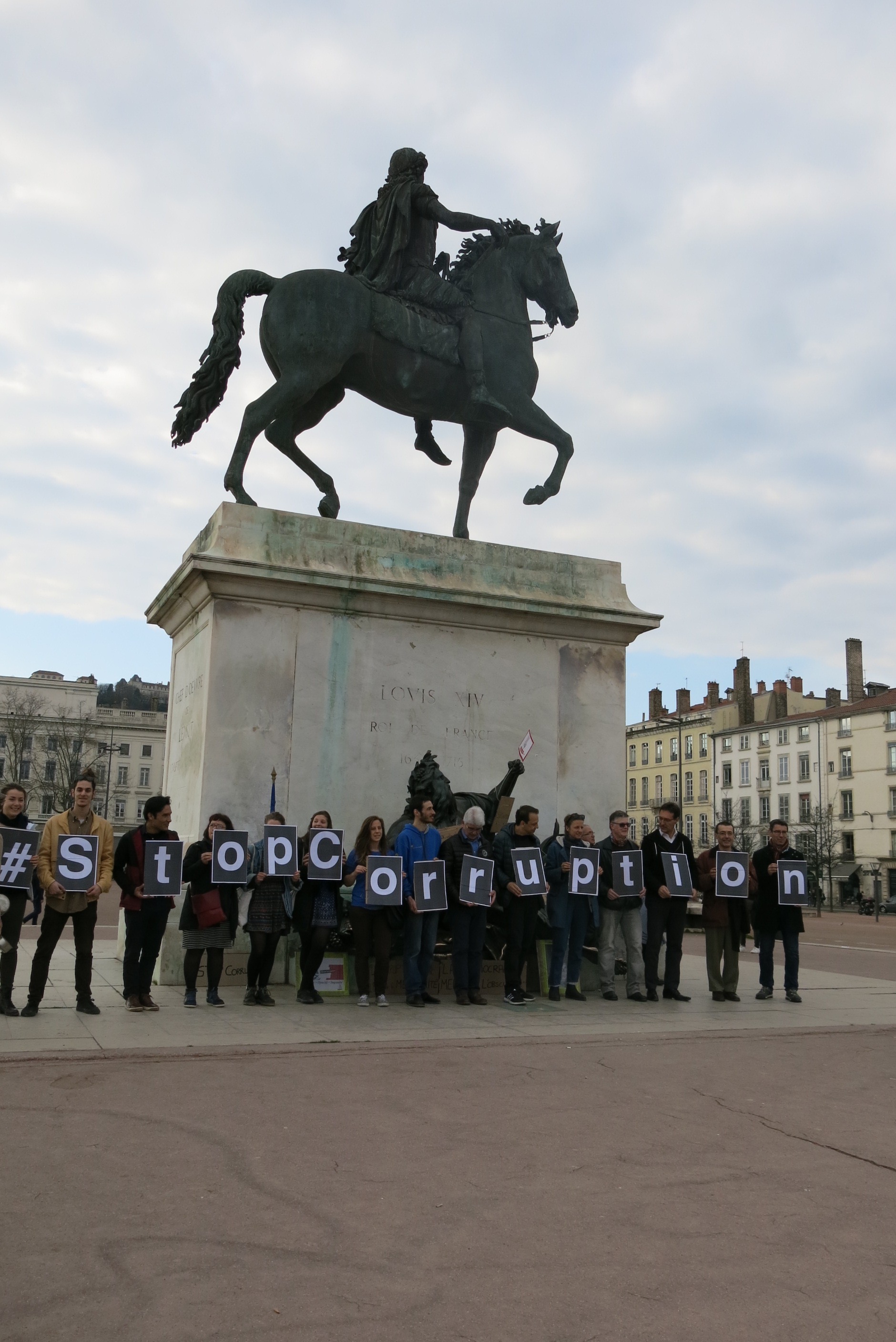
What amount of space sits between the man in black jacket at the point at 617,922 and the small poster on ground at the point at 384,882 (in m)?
2.20

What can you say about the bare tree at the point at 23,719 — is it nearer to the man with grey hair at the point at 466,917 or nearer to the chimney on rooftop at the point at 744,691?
the chimney on rooftop at the point at 744,691

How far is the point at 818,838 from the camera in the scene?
78875 millimetres

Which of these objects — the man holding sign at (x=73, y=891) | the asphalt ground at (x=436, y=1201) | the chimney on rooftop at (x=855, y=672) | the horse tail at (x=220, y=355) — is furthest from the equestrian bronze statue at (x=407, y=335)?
the chimney on rooftop at (x=855, y=672)

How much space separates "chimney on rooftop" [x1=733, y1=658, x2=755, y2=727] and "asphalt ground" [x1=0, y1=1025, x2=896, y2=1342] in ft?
309

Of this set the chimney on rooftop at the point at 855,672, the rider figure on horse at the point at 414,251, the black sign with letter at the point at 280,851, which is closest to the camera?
the black sign with letter at the point at 280,851

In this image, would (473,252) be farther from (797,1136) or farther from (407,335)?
(797,1136)

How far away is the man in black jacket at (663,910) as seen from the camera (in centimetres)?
1122

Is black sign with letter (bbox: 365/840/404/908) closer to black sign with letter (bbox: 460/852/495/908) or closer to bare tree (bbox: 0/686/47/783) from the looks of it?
black sign with letter (bbox: 460/852/495/908)

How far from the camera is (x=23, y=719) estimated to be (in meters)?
71.0

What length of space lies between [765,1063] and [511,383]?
7.59 m

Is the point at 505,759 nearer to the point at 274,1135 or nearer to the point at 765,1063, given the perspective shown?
the point at 765,1063

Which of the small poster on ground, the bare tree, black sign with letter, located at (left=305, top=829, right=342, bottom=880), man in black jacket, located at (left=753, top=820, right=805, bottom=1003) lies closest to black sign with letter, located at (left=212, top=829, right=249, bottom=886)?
black sign with letter, located at (left=305, top=829, right=342, bottom=880)

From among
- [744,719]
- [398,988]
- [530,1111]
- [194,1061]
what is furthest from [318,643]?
[744,719]

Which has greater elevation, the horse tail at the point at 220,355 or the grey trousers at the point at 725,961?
the horse tail at the point at 220,355
